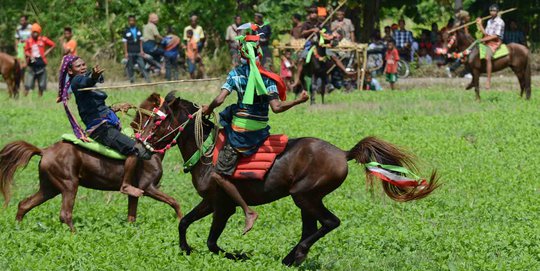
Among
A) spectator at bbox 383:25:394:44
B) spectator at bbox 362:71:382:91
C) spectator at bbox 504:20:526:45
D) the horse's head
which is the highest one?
the horse's head

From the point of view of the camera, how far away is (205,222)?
48.5ft

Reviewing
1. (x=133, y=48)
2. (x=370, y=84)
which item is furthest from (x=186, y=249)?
(x=133, y=48)

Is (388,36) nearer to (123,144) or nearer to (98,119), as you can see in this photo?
(123,144)

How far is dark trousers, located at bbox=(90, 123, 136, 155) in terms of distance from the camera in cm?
1428

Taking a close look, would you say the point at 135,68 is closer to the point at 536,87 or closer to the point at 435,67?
the point at 435,67

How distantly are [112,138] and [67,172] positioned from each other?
68 cm

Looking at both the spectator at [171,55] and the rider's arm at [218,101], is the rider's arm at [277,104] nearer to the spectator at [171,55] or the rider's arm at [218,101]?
the rider's arm at [218,101]

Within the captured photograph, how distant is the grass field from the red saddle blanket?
2.64 feet

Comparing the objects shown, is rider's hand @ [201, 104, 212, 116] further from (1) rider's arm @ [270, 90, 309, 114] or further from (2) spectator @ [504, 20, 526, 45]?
(2) spectator @ [504, 20, 526, 45]

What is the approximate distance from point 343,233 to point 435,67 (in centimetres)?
2319

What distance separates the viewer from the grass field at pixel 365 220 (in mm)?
11664

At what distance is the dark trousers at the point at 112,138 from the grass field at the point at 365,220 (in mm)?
906

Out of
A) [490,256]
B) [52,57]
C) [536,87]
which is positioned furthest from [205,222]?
[52,57]

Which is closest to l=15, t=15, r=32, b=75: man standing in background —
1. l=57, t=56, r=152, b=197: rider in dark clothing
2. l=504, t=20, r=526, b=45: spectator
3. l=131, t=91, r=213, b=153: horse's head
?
l=504, t=20, r=526, b=45: spectator
